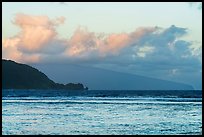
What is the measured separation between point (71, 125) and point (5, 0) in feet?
58.8

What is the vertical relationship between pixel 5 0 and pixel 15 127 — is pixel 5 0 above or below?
above

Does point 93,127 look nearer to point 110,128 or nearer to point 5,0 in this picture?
point 110,128

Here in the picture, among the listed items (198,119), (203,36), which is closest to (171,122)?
(198,119)

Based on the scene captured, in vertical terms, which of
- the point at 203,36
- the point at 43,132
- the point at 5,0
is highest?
the point at 5,0

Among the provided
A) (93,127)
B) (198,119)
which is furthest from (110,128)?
(198,119)

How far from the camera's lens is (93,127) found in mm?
33906

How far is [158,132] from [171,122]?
768 cm

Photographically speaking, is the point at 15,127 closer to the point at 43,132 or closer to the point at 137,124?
the point at 43,132

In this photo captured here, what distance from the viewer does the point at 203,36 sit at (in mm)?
16734

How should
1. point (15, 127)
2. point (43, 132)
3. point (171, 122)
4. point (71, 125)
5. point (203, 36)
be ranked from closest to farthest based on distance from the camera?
point (203, 36) < point (43, 132) < point (15, 127) < point (71, 125) < point (171, 122)

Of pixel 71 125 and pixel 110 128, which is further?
pixel 71 125

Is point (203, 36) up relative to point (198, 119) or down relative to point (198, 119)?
up

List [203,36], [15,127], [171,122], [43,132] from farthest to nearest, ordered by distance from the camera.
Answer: [171,122], [15,127], [43,132], [203,36]

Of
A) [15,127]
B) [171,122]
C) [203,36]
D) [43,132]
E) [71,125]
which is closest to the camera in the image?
[203,36]
